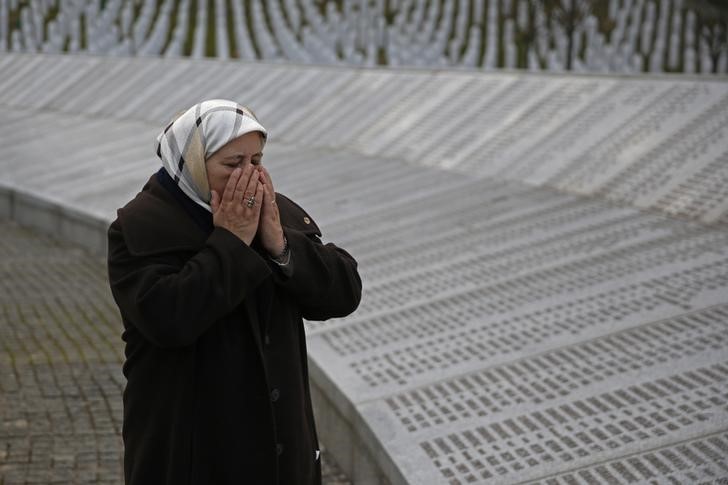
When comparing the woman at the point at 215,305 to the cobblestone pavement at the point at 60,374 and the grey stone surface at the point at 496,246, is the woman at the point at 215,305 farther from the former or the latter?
the cobblestone pavement at the point at 60,374

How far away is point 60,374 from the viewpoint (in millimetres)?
5922

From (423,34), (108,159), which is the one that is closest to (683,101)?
(108,159)

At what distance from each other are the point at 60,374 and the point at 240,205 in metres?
3.91

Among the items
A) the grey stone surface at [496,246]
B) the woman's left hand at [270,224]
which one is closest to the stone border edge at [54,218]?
the grey stone surface at [496,246]

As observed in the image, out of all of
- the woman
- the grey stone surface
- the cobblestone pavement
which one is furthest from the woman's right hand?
the cobblestone pavement

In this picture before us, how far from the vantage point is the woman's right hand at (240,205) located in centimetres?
238

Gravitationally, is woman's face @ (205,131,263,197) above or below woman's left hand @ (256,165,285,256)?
above

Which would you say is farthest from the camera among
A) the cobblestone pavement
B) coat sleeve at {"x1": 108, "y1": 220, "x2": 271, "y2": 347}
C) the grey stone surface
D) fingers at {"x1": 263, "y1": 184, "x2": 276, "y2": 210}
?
the cobblestone pavement

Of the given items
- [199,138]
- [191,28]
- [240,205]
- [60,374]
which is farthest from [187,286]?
[191,28]

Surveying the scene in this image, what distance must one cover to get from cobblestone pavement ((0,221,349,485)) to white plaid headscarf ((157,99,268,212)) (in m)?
2.47

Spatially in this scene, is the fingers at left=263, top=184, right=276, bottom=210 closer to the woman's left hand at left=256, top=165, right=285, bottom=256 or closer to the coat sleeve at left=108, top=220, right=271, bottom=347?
the woman's left hand at left=256, top=165, right=285, bottom=256

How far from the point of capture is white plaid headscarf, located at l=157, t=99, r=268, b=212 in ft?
7.79

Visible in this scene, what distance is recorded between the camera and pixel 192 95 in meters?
13.5

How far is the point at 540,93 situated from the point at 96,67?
8.70 meters
